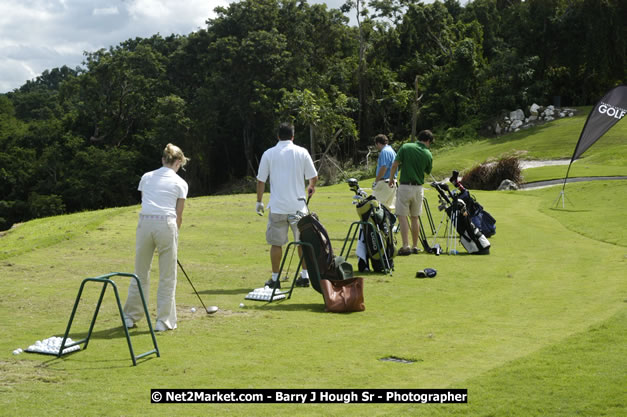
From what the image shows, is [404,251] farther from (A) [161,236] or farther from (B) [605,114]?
(B) [605,114]

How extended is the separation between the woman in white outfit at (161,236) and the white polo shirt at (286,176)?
238 cm

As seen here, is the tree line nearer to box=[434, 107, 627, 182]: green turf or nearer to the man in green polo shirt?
box=[434, 107, 627, 182]: green turf

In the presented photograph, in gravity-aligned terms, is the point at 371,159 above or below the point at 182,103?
below

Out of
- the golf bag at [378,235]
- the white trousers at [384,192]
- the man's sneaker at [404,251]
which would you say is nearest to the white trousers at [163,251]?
the golf bag at [378,235]

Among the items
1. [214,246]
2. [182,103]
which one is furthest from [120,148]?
[214,246]

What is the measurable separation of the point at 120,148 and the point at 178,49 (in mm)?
10305

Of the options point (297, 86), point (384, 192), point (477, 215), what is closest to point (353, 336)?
point (384, 192)

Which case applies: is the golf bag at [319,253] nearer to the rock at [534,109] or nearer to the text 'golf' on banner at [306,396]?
the text 'golf' on banner at [306,396]

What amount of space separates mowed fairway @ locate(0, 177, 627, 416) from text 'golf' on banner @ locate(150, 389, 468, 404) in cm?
11

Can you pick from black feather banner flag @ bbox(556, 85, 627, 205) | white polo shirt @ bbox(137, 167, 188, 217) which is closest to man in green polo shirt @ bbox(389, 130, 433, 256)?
white polo shirt @ bbox(137, 167, 188, 217)

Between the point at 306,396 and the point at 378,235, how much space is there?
20.5 feet

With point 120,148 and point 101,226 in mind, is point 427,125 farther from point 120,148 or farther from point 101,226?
point 101,226

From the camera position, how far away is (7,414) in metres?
4.95

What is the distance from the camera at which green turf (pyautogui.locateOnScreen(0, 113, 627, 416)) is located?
5.21 m
